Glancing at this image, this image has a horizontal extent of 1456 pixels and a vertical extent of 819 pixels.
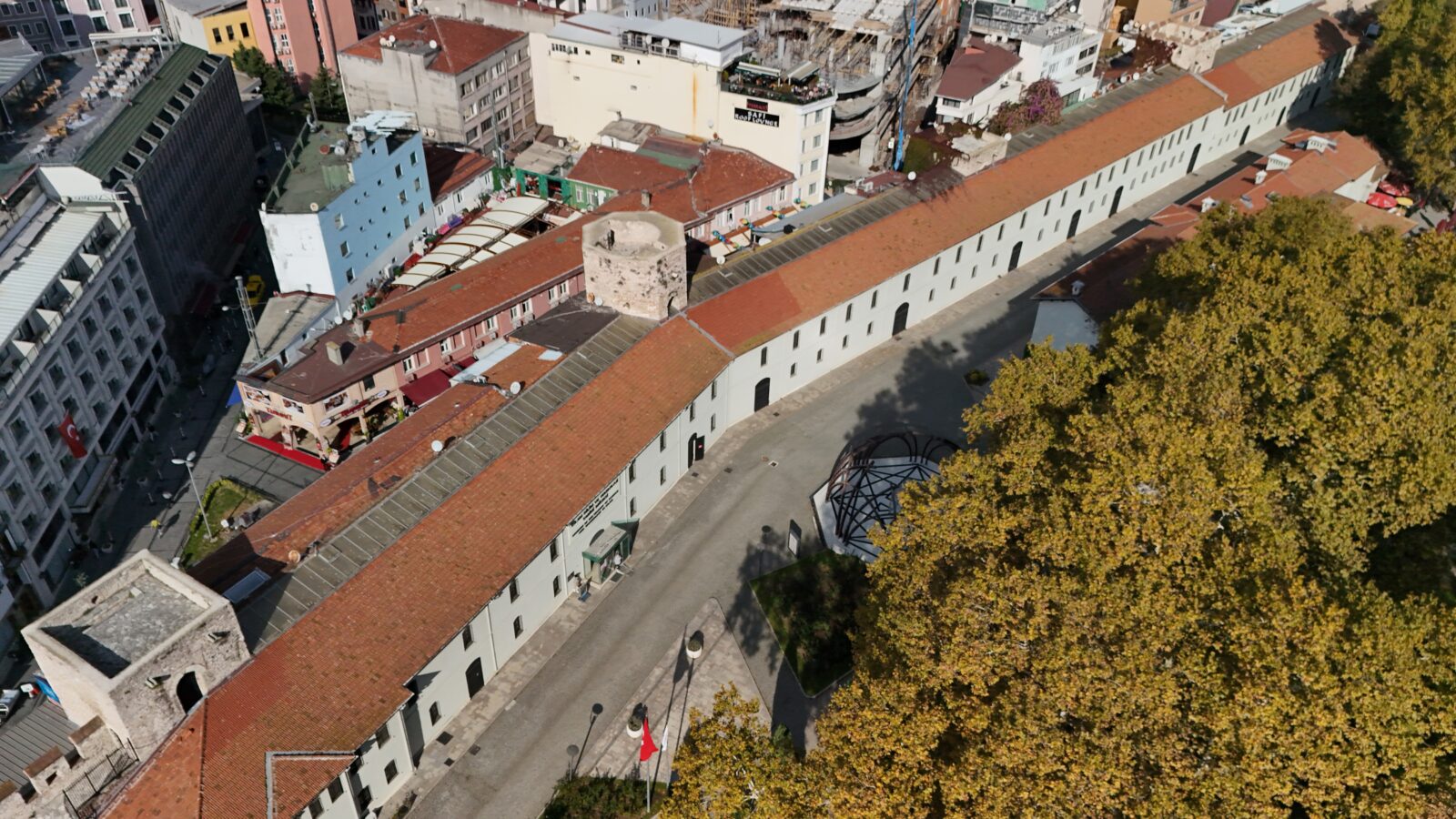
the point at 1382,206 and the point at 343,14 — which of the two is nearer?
the point at 1382,206

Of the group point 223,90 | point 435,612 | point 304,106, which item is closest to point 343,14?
point 304,106

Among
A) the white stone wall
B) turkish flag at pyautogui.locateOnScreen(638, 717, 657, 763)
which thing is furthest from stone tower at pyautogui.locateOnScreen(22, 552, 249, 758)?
turkish flag at pyautogui.locateOnScreen(638, 717, 657, 763)

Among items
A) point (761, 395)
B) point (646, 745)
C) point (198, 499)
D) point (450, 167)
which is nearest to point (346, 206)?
point (450, 167)

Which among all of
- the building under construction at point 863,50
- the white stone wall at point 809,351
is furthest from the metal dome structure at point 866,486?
the building under construction at point 863,50

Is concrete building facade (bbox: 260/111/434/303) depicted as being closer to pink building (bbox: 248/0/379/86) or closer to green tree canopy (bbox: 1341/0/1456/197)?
pink building (bbox: 248/0/379/86)

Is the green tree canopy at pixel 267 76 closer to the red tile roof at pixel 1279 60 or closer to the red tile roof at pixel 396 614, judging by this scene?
the red tile roof at pixel 396 614

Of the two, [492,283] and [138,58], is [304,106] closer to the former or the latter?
[138,58]
